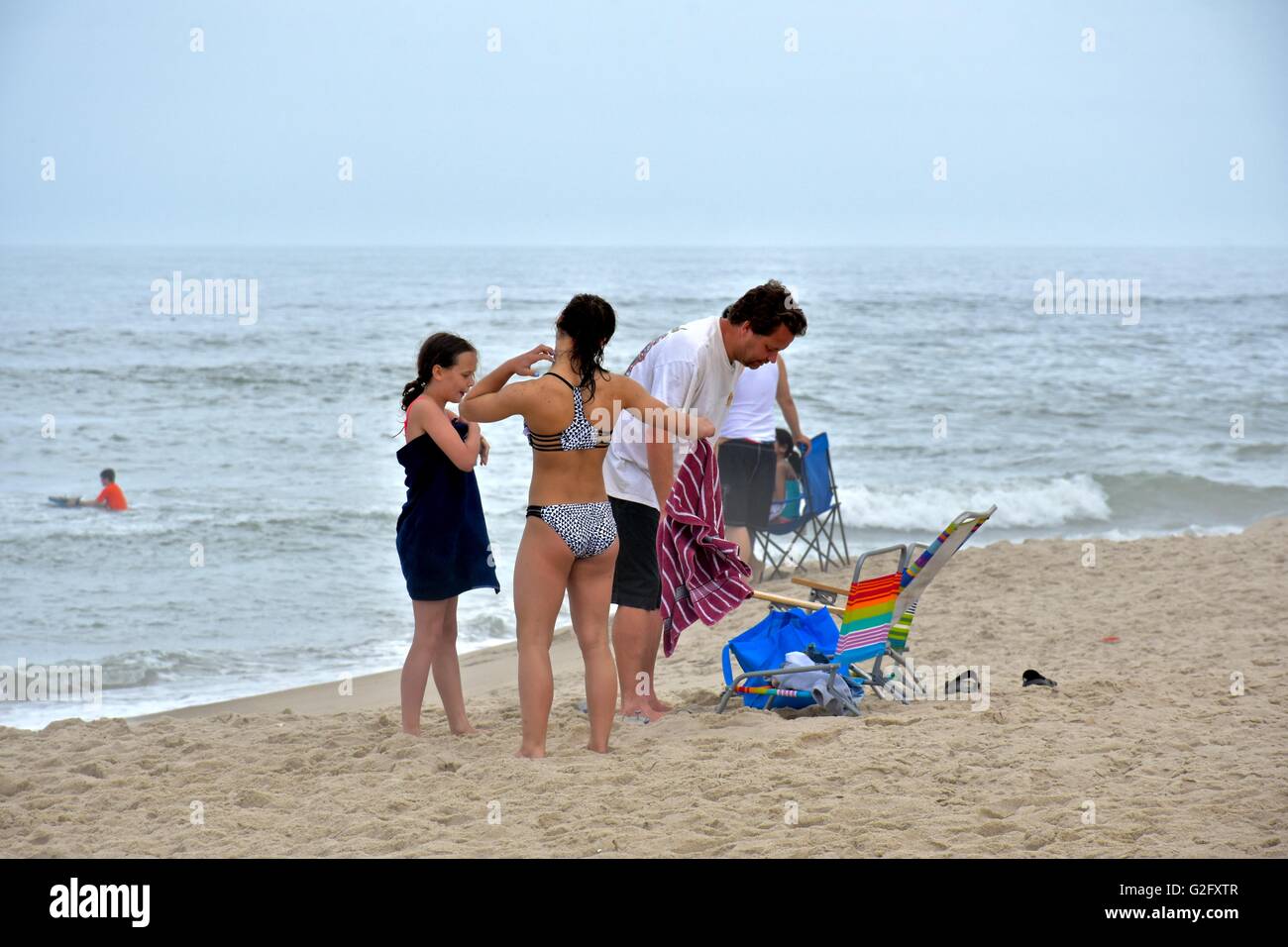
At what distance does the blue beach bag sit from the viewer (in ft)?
16.2

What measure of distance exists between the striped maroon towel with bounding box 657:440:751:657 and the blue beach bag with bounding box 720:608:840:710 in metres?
0.35

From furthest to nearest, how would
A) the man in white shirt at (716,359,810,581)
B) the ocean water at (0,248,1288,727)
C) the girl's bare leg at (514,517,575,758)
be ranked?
the ocean water at (0,248,1288,727)
the man in white shirt at (716,359,810,581)
the girl's bare leg at (514,517,575,758)

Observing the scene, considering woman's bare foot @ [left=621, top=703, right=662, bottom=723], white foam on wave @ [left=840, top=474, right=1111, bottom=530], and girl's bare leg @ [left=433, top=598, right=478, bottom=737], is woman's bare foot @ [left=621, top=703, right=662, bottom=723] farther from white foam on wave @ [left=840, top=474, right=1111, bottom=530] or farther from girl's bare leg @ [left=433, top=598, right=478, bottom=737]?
white foam on wave @ [left=840, top=474, right=1111, bottom=530]

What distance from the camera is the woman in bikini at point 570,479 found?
403 centimetres

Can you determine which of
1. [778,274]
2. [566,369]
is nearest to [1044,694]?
[566,369]

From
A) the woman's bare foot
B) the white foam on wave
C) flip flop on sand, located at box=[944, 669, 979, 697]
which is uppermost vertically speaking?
flip flop on sand, located at box=[944, 669, 979, 697]

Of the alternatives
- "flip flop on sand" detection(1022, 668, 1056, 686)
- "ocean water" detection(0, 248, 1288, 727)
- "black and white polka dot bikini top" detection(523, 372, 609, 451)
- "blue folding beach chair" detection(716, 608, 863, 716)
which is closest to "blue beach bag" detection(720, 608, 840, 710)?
"blue folding beach chair" detection(716, 608, 863, 716)

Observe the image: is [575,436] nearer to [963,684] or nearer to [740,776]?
[740,776]

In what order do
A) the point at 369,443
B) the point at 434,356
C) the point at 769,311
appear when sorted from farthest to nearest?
the point at 369,443 < the point at 434,356 < the point at 769,311

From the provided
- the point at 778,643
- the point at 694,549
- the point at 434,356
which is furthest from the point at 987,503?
the point at 434,356

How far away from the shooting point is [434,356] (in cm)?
450

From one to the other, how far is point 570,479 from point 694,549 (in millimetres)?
821

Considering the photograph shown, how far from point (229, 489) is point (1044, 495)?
8919mm

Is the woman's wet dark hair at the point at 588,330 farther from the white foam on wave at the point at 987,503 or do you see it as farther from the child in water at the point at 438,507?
the white foam on wave at the point at 987,503
